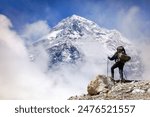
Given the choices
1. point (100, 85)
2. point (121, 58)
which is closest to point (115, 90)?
point (100, 85)

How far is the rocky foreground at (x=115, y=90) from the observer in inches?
574

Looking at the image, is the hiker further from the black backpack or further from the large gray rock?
→ the large gray rock

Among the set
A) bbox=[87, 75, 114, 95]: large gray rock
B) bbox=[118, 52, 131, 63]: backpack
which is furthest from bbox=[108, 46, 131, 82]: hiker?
bbox=[87, 75, 114, 95]: large gray rock

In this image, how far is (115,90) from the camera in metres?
15.4

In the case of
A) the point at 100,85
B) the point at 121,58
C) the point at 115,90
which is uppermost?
the point at 121,58

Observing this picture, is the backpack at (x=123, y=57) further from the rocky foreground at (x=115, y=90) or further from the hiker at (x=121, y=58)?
the rocky foreground at (x=115, y=90)

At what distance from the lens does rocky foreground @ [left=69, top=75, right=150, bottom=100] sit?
14.6 m

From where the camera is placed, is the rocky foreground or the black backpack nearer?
the rocky foreground

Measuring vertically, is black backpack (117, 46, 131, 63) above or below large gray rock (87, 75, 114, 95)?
above

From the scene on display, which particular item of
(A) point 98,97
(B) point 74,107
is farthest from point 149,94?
(B) point 74,107

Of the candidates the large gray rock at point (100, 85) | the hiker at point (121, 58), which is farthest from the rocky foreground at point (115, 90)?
the hiker at point (121, 58)

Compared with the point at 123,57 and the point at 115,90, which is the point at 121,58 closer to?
the point at 123,57

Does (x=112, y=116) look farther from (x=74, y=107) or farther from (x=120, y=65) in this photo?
(x=120, y=65)

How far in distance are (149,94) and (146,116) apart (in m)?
4.75
